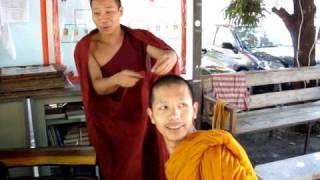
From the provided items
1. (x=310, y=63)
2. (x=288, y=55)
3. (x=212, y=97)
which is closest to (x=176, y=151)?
(x=212, y=97)

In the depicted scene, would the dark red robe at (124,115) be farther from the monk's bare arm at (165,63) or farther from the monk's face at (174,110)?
A: the monk's face at (174,110)

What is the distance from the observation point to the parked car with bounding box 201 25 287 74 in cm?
583

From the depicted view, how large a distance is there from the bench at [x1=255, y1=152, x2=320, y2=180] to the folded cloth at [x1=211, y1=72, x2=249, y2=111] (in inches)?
47.2

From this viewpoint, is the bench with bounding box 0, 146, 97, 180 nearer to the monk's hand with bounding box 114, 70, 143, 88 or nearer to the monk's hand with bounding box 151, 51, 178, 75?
the monk's hand with bounding box 114, 70, 143, 88

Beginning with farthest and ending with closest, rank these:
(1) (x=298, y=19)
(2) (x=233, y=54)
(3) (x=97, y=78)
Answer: (2) (x=233, y=54), (1) (x=298, y=19), (3) (x=97, y=78)

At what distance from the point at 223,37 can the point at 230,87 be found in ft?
10.3

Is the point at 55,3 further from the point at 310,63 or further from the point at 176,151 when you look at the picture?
the point at 310,63

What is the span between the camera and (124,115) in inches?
86.0

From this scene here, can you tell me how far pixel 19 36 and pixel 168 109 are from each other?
5.05ft

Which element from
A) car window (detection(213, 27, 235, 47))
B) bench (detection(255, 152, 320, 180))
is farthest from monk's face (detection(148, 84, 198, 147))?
car window (detection(213, 27, 235, 47))

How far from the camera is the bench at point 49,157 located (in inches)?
82.7

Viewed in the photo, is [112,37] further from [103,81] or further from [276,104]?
[276,104]

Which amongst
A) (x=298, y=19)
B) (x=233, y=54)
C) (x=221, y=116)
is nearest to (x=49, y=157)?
(x=221, y=116)

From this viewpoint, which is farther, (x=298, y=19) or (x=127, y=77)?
(x=298, y=19)
